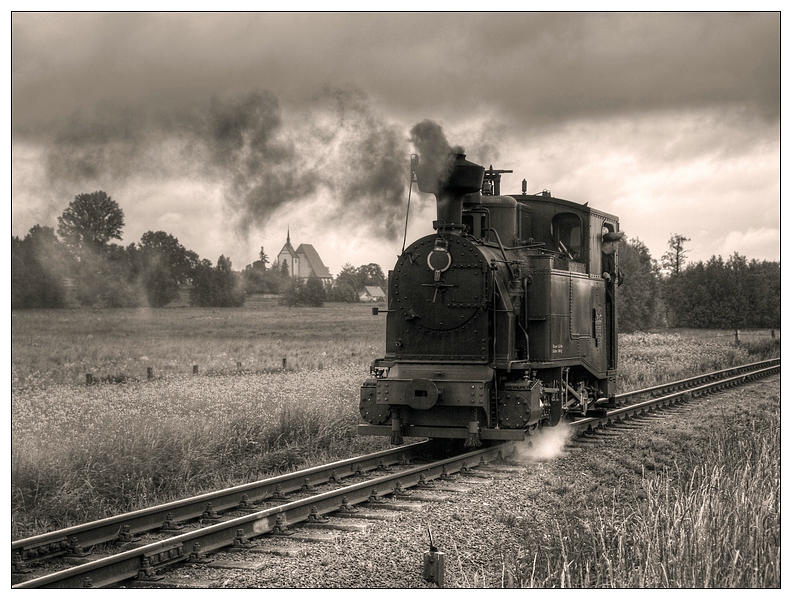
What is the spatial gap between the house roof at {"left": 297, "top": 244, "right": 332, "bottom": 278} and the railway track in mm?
5057

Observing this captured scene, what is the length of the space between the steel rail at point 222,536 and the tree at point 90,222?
4.03 m

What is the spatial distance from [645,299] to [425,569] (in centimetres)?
4484

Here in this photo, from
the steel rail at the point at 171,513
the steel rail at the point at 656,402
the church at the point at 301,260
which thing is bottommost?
the steel rail at the point at 656,402

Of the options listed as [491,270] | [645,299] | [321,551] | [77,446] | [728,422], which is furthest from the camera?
[645,299]

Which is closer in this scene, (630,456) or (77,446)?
(77,446)

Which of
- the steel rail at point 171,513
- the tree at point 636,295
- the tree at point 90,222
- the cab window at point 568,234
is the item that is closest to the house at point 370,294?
the cab window at point 568,234

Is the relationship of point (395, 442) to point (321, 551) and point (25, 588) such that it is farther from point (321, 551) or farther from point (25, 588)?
point (25, 588)

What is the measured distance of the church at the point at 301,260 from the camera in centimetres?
1373

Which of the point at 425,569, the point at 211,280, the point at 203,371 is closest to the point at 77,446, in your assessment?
the point at 425,569

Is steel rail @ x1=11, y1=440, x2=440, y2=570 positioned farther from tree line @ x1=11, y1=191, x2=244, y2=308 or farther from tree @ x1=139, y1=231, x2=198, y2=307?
tree @ x1=139, y1=231, x2=198, y2=307

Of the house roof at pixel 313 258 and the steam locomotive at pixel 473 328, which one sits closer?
the steam locomotive at pixel 473 328

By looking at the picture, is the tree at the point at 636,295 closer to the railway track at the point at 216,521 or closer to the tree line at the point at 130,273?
the tree line at the point at 130,273

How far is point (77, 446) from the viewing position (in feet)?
27.2

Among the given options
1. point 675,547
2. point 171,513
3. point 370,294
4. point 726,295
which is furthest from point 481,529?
point 726,295
